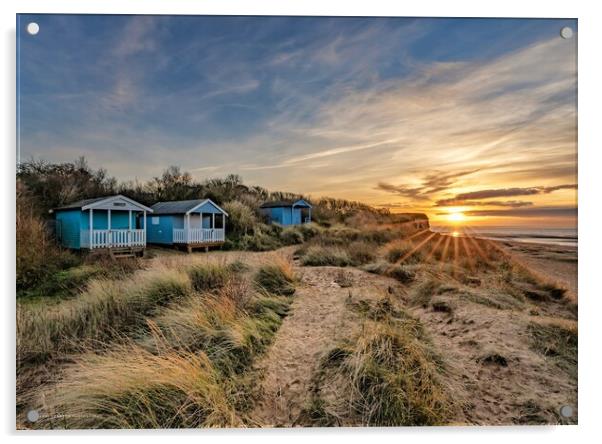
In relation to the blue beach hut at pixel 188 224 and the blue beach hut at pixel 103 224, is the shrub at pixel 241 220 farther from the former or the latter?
the blue beach hut at pixel 103 224

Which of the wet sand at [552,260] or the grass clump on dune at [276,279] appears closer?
the wet sand at [552,260]

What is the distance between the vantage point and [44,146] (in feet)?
8.13

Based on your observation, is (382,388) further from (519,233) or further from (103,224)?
(103,224)

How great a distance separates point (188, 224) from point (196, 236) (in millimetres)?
124

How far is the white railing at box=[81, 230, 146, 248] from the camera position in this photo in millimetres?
2443

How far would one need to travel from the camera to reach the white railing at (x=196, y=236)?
272cm

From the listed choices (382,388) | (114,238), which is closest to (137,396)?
(114,238)

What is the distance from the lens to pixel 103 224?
2.50 metres

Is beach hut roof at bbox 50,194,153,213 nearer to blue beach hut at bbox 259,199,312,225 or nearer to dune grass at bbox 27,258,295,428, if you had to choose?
dune grass at bbox 27,258,295,428

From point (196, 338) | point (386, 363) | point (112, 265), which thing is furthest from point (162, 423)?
point (386, 363)

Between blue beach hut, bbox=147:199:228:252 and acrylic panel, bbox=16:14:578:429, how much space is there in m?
0.02

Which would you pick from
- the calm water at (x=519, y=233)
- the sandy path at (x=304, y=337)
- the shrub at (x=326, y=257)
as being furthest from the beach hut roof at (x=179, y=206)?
the calm water at (x=519, y=233)

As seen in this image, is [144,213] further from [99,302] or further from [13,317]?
[13,317]

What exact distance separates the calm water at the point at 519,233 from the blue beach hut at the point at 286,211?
1002 millimetres
